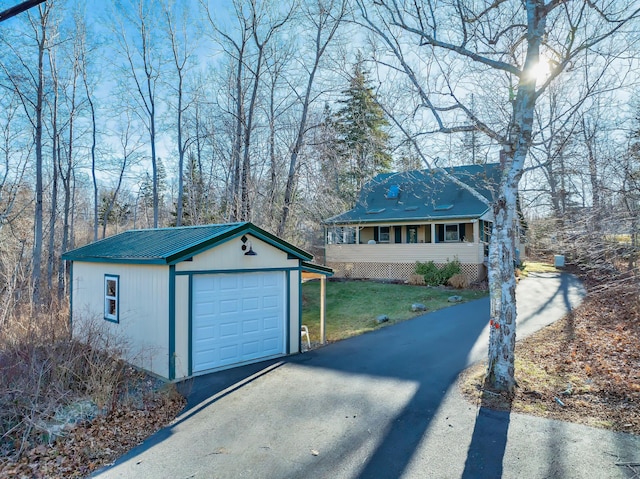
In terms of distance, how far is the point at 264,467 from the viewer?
4.51 m

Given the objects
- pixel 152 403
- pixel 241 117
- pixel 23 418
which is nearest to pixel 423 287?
pixel 241 117

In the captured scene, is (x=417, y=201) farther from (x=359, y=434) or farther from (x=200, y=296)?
(x=359, y=434)

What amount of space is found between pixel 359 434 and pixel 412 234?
19.2m

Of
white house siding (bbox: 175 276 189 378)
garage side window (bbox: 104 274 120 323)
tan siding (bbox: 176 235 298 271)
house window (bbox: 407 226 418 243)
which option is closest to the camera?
white house siding (bbox: 175 276 189 378)

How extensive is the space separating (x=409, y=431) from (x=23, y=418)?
5.07 metres

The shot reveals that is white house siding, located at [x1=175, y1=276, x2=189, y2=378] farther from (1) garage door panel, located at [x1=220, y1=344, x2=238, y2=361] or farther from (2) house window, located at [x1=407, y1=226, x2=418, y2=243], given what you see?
(2) house window, located at [x1=407, y1=226, x2=418, y2=243]

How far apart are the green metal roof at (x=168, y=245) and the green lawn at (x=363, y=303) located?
367 centimetres

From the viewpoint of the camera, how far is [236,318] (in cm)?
861

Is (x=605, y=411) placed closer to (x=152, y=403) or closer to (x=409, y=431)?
(x=409, y=431)

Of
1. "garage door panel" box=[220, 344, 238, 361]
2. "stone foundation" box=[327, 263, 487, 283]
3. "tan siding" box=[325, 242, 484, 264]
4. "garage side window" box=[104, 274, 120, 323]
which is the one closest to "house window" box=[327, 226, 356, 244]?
"tan siding" box=[325, 242, 484, 264]

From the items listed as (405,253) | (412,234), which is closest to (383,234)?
(412,234)

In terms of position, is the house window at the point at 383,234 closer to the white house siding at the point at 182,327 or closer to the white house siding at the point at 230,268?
the white house siding at the point at 230,268

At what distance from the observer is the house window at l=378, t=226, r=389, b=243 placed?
77.2 feet

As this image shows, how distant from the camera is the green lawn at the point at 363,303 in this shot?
40.6 ft
